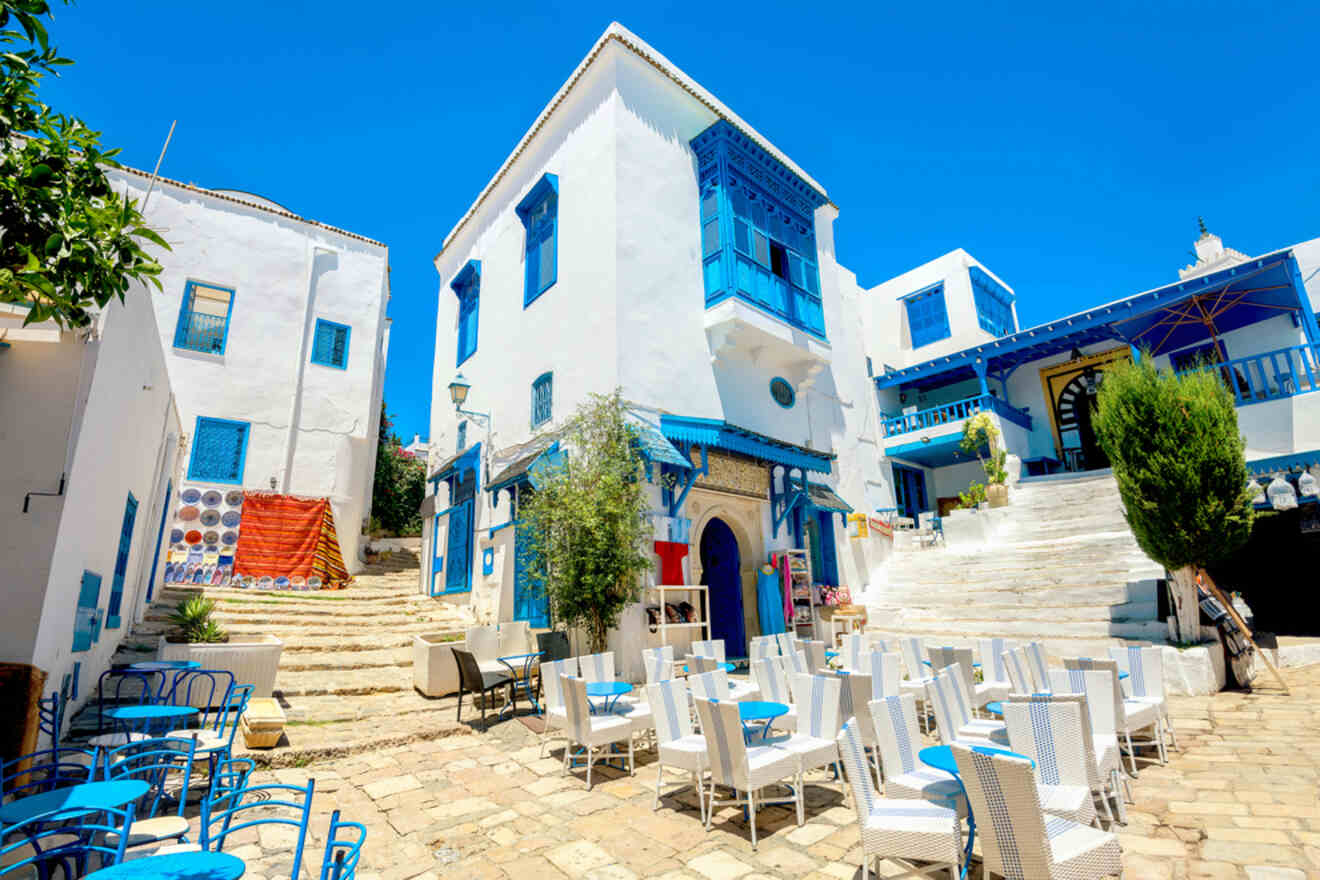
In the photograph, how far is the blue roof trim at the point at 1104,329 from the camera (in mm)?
11984

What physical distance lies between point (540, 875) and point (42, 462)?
411 cm

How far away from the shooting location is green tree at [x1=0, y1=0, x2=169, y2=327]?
2428 millimetres

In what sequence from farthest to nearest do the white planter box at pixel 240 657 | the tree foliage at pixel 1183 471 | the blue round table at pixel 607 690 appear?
the tree foliage at pixel 1183 471, the white planter box at pixel 240 657, the blue round table at pixel 607 690

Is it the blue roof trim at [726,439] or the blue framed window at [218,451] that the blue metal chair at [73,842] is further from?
the blue framed window at [218,451]

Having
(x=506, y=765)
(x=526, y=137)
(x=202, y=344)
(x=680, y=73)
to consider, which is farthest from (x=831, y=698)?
(x=202, y=344)

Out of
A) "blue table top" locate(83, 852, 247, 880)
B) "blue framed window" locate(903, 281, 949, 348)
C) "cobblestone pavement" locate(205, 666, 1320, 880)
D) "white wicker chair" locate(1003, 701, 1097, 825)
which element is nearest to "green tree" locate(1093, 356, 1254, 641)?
"cobblestone pavement" locate(205, 666, 1320, 880)

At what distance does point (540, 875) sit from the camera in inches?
133

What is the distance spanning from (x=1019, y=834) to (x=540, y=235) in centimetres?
1218

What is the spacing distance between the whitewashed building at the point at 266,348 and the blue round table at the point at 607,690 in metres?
10.1

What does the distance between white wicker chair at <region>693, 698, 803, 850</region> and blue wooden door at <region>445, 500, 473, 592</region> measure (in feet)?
28.4

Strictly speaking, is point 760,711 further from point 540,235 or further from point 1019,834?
point 540,235

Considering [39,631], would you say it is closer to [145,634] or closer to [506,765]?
[506,765]

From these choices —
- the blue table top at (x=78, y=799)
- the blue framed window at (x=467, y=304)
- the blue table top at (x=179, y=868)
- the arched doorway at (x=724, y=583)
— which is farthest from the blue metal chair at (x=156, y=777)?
the blue framed window at (x=467, y=304)

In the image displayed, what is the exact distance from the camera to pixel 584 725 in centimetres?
504
